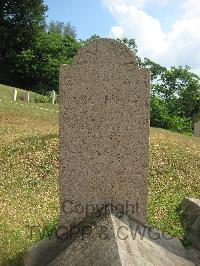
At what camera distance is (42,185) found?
10.3 meters

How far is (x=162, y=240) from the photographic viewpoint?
601 cm

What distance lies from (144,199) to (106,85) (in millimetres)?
1640

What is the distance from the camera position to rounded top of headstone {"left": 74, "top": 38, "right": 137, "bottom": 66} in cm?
599

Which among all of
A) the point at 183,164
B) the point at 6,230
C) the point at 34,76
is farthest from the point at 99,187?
the point at 34,76

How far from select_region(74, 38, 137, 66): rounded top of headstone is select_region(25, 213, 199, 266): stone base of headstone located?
2020 millimetres

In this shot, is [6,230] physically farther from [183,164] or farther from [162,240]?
[183,164]

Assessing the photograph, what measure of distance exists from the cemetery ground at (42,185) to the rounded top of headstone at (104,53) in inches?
109

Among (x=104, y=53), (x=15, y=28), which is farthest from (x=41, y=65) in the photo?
(x=104, y=53)

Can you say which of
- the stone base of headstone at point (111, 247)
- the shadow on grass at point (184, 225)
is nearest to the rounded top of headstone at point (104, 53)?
the stone base of headstone at point (111, 247)

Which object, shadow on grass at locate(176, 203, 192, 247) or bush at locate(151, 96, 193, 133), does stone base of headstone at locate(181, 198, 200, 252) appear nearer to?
shadow on grass at locate(176, 203, 192, 247)

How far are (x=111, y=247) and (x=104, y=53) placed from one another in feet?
8.23

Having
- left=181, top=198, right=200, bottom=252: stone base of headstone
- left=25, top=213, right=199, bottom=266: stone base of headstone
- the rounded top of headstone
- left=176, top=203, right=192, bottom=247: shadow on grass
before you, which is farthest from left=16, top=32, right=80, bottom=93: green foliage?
left=25, top=213, right=199, bottom=266: stone base of headstone

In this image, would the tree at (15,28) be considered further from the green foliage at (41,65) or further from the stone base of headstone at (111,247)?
the stone base of headstone at (111,247)

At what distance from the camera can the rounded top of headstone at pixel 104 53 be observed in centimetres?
599
